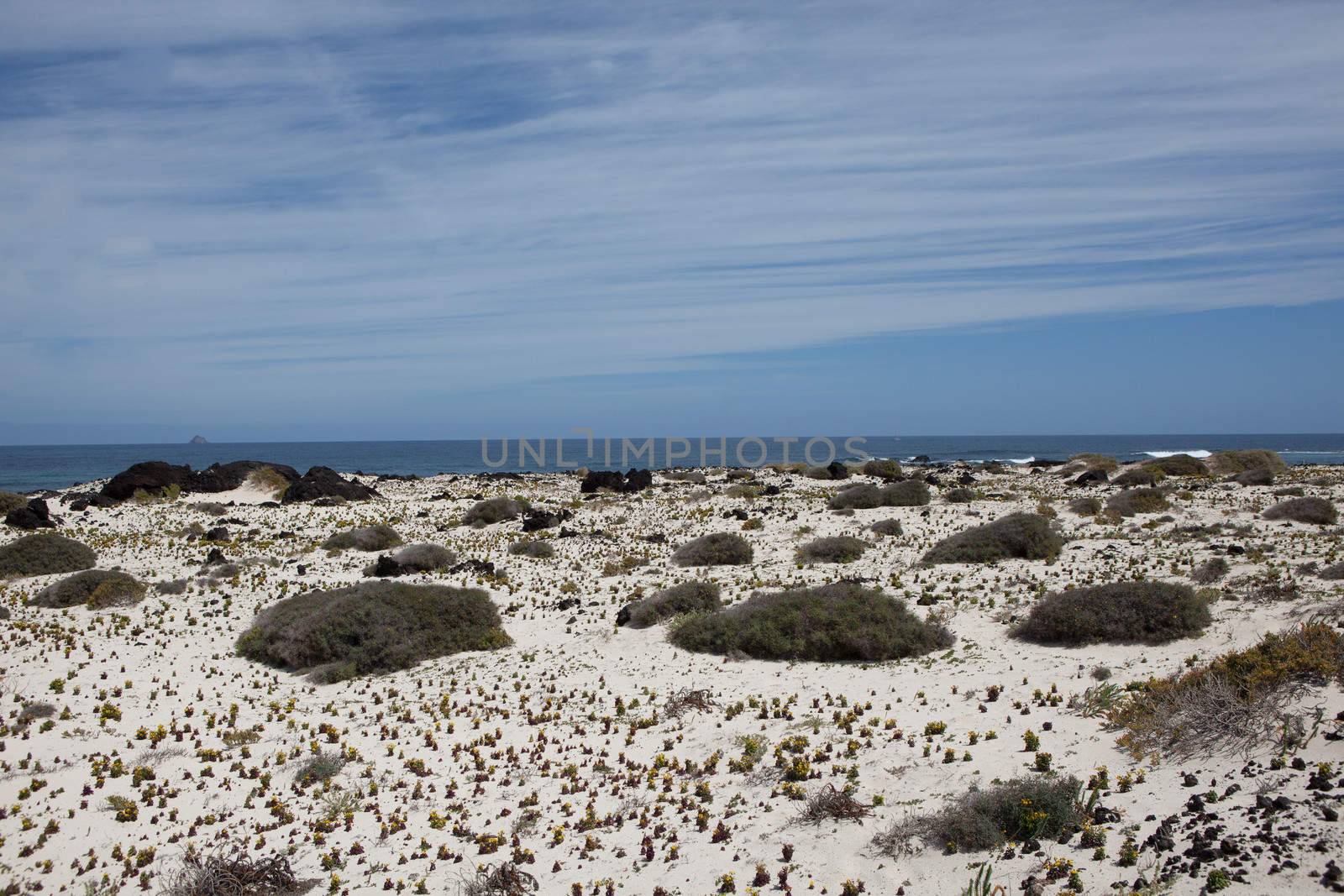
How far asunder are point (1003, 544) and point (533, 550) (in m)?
12.6

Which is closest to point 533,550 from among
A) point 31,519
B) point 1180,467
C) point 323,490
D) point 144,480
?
point 31,519

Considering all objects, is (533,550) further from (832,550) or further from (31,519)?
(31,519)

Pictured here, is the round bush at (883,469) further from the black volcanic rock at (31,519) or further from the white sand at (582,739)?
the black volcanic rock at (31,519)

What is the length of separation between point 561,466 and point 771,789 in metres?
93.9

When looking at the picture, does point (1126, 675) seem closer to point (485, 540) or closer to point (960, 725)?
point (960, 725)

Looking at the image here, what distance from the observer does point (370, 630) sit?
14523 millimetres

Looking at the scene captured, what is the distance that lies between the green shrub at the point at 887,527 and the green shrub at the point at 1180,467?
77.4 feet

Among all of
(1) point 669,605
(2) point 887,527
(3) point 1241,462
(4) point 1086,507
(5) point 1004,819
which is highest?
(3) point 1241,462

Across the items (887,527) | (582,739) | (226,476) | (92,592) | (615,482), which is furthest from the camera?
(226,476)

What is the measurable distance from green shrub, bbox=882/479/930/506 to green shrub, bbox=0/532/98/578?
2452 cm

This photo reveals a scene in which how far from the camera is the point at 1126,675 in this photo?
1055 cm

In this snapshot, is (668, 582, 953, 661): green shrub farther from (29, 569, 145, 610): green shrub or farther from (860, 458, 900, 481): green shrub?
(860, 458, 900, 481): green shrub

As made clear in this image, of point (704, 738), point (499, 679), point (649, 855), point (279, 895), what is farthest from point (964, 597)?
point (279, 895)

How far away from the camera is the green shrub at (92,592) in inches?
711
